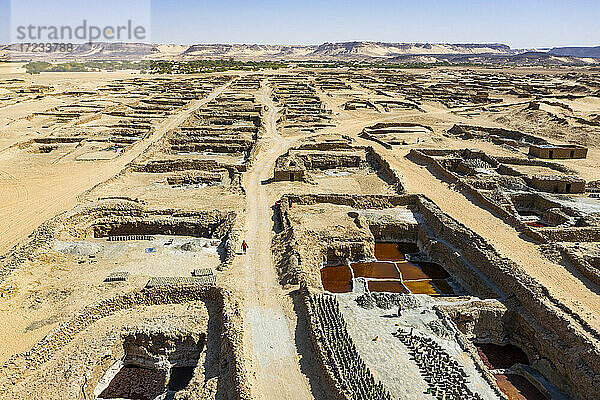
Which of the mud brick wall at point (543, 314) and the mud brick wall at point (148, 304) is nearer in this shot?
the mud brick wall at point (148, 304)

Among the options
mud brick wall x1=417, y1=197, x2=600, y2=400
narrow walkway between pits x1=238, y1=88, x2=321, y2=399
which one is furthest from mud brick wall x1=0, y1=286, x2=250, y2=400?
mud brick wall x1=417, y1=197, x2=600, y2=400

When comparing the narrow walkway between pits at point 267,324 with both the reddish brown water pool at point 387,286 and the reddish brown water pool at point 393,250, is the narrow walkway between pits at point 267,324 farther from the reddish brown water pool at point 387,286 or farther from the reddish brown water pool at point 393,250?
the reddish brown water pool at point 393,250

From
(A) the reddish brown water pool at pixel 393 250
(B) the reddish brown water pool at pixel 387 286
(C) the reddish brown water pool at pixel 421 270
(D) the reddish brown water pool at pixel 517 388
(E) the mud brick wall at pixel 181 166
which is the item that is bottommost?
(D) the reddish brown water pool at pixel 517 388

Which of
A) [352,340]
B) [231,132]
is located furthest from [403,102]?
[352,340]

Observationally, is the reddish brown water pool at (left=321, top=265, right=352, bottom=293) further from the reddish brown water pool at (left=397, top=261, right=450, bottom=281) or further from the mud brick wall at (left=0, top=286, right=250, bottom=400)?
the mud brick wall at (left=0, top=286, right=250, bottom=400)

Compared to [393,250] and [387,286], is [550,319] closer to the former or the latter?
[387,286]

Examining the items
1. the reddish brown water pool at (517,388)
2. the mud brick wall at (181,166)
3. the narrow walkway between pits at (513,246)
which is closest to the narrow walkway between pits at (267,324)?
the reddish brown water pool at (517,388)
